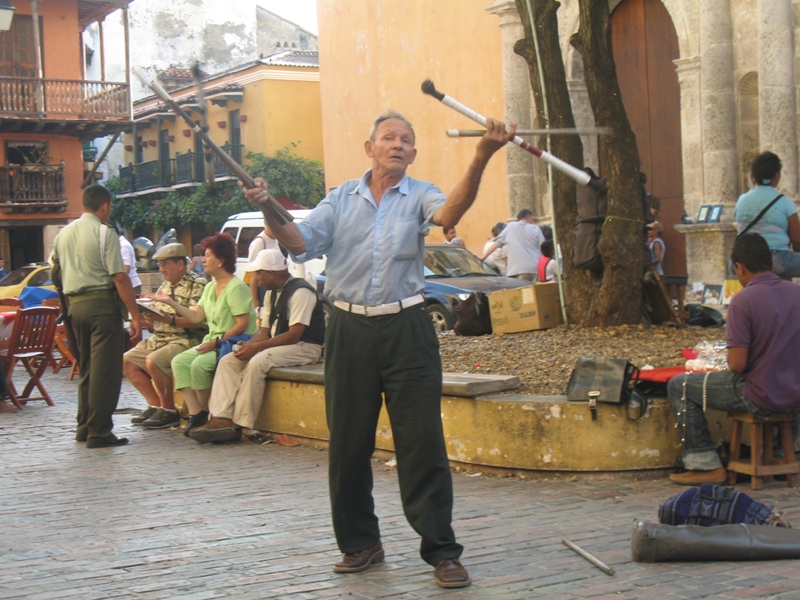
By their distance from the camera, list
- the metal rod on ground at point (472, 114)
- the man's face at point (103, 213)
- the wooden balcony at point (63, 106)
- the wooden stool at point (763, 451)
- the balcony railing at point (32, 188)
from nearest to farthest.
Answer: the metal rod on ground at point (472, 114) → the wooden stool at point (763, 451) → the man's face at point (103, 213) → the wooden balcony at point (63, 106) → the balcony railing at point (32, 188)

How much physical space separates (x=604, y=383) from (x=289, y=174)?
33482mm

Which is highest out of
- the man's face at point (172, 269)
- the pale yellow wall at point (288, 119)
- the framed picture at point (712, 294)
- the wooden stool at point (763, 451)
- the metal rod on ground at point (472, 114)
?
the pale yellow wall at point (288, 119)

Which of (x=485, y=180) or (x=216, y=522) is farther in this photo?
(x=485, y=180)

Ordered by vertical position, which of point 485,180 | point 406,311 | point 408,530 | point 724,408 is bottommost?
point 408,530

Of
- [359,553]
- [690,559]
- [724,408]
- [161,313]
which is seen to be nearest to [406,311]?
[359,553]

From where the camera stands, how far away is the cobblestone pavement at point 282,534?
4.80 metres

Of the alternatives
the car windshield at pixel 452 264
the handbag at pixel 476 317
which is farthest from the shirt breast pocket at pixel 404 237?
the car windshield at pixel 452 264

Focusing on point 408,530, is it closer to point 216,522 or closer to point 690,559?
point 216,522

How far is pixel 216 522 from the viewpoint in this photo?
6137 millimetres

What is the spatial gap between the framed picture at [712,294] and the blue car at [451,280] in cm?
233

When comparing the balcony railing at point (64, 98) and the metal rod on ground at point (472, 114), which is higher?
the balcony railing at point (64, 98)

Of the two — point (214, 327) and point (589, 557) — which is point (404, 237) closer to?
point (589, 557)

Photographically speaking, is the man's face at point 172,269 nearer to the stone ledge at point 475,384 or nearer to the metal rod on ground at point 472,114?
the stone ledge at point 475,384

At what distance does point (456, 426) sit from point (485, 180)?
16652mm
